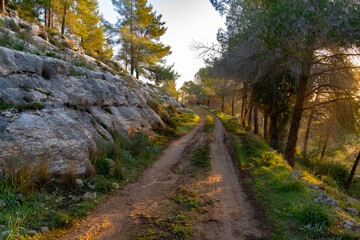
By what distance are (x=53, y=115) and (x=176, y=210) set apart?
4954 millimetres

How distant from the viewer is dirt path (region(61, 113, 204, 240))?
403 cm

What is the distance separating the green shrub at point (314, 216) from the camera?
439cm

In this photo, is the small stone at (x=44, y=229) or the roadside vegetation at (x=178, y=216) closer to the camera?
the small stone at (x=44, y=229)

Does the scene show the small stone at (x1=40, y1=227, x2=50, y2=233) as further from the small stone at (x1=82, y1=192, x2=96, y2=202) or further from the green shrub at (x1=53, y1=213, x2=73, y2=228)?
the small stone at (x1=82, y1=192, x2=96, y2=202)

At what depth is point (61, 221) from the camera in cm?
403

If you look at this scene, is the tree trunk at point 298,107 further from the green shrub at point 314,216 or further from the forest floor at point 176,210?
the green shrub at point 314,216

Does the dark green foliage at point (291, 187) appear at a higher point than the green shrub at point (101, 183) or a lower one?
higher

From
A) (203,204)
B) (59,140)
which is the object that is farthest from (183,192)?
(59,140)

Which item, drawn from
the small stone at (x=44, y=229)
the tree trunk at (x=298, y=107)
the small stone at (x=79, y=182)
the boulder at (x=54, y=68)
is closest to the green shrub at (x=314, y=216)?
the small stone at (x=44, y=229)

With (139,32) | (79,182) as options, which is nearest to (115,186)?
(79,182)

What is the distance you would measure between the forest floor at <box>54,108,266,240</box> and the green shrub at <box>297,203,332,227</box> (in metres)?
0.98

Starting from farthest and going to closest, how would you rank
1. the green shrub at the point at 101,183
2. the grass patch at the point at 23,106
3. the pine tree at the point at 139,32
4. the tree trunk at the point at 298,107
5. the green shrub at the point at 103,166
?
the pine tree at the point at 139,32
the tree trunk at the point at 298,107
the green shrub at the point at 103,166
the green shrub at the point at 101,183
the grass patch at the point at 23,106

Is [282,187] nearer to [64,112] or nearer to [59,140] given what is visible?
[59,140]

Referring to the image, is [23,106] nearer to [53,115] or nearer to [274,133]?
[53,115]
